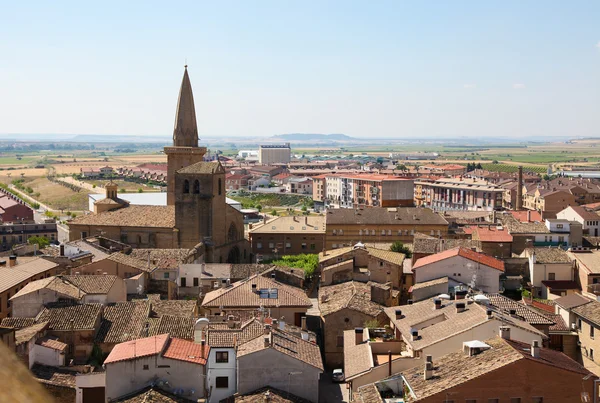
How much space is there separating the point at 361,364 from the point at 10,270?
21.1 meters

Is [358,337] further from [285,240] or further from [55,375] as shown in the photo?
[285,240]

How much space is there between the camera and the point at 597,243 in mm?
52594

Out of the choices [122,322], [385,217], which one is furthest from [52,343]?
[385,217]

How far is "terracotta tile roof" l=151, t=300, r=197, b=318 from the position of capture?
32.3m

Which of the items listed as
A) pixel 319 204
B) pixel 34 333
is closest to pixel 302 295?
pixel 34 333

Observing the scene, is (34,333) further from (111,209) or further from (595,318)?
(111,209)

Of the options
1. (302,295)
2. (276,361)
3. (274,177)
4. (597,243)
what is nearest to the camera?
(276,361)

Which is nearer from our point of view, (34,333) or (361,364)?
(361,364)

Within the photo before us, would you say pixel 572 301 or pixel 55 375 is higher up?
pixel 572 301

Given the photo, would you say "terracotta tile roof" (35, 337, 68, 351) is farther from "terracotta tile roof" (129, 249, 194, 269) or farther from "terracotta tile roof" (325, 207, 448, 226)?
"terracotta tile roof" (325, 207, 448, 226)

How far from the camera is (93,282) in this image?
34969 mm

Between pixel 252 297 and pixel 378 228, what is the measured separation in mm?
27730

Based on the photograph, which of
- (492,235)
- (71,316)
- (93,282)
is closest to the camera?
(71,316)

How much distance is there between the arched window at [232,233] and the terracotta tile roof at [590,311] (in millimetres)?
28414
